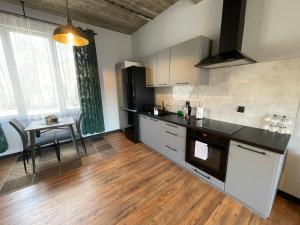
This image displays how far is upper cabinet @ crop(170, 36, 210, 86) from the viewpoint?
2.00 meters

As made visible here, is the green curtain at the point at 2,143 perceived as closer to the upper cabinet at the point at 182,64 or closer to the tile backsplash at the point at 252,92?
the upper cabinet at the point at 182,64

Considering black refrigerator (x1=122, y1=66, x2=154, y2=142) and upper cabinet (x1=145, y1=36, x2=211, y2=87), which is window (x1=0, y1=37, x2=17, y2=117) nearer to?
black refrigerator (x1=122, y1=66, x2=154, y2=142)

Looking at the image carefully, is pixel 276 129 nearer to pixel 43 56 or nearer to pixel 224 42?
pixel 224 42

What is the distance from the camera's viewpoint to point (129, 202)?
168cm

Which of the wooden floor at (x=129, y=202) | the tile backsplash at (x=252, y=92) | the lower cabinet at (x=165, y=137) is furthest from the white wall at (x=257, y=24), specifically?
the wooden floor at (x=129, y=202)

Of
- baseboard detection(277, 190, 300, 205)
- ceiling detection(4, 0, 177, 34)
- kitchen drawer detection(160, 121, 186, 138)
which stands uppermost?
ceiling detection(4, 0, 177, 34)

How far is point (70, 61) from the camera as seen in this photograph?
10.5 ft

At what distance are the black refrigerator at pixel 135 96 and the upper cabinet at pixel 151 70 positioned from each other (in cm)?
11

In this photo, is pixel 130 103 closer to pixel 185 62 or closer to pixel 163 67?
pixel 163 67

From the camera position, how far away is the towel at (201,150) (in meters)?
1.85

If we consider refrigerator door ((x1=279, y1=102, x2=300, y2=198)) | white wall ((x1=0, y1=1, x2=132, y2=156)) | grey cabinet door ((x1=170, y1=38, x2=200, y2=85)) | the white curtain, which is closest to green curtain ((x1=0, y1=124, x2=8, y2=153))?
the white curtain

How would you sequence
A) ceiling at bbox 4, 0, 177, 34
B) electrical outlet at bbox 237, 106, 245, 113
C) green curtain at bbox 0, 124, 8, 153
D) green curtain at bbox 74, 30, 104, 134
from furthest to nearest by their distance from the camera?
green curtain at bbox 74, 30, 104, 134
green curtain at bbox 0, 124, 8, 153
ceiling at bbox 4, 0, 177, 34
electrical outlet at bbox 237, 106, 245, 113

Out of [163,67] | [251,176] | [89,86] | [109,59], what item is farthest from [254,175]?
[109,59]

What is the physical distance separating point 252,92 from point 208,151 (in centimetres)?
100
